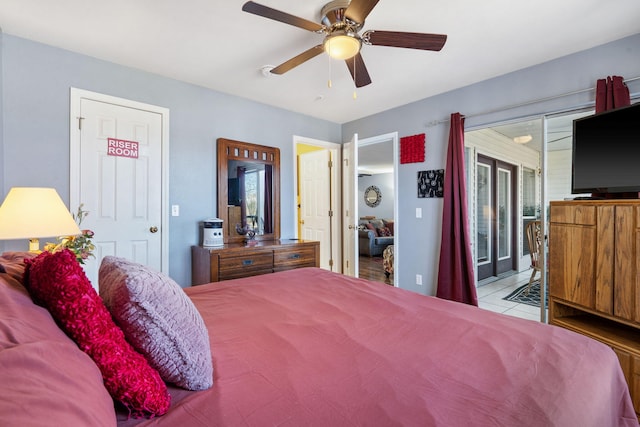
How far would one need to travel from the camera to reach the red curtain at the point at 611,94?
2.26 m

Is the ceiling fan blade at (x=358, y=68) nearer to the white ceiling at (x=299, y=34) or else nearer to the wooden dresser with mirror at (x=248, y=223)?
the white ceiling at (x=299, y=34)

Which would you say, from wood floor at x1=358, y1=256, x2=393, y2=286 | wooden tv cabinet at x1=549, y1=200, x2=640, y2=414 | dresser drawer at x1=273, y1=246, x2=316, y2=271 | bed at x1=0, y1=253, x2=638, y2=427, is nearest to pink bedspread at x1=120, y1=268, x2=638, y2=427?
bed at x1=0, y1=253, x2=638, y2=427

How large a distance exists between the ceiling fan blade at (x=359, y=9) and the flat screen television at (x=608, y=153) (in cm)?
178

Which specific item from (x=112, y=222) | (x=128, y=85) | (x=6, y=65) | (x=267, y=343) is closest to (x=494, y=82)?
(x=267, y=343)

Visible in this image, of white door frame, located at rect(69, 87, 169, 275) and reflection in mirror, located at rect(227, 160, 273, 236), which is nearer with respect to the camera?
white door frame, located at rect(69, 87, 169, 275)

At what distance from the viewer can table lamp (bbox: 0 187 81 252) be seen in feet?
5.74

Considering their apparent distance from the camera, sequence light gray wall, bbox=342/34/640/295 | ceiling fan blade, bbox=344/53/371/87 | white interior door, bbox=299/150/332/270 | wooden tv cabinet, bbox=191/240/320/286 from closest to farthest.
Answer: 1. ceiling fan blade, bbox=344/53/371/87
2. light gray wall, bbox=342/34/640/295
3. wooden tv cabinet, bbox=191/240/320/286
4. white interior door, bbox=299/150/332/270

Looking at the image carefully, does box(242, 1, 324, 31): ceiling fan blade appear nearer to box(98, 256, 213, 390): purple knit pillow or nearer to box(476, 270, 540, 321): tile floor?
box(98, 256, 213, 390): purple knit pillow

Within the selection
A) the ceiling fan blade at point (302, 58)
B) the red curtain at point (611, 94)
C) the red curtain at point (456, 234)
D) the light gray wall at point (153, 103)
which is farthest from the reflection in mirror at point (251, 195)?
the red curtain at point (611, 94)

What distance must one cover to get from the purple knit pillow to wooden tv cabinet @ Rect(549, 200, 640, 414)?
2.31 metres

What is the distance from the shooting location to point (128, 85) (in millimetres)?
2818

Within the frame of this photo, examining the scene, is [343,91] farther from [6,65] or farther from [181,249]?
[6,65]

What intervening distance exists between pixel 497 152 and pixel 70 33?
16.4ft

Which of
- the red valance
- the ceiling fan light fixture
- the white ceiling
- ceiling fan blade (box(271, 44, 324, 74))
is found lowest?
the red valance
